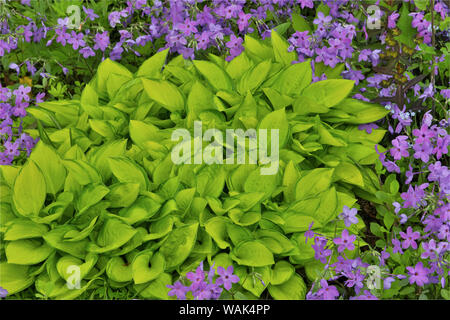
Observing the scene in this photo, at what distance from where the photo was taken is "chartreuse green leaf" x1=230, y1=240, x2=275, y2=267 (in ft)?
7.01

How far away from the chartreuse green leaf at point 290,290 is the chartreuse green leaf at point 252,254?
0.48 feet

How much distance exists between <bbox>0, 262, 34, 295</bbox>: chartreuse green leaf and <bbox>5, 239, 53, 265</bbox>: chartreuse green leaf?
2.4 inches

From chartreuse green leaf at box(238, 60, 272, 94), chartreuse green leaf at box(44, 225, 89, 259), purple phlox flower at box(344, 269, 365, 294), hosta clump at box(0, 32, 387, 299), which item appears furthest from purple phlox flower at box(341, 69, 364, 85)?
chartreuse green leaf at box(44, 225, 89, 259)

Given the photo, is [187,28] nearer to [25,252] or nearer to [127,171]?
[127,171]

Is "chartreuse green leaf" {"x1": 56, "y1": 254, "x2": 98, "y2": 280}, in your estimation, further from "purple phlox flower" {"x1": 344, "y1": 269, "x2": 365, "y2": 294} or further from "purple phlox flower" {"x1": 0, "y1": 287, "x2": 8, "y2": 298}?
"purple phlox flower" {"x1": 344, "y1": 269, "x2": 365, "y2": 294}

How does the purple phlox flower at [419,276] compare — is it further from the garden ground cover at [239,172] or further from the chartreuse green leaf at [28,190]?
the chartreuse green leaf at [28,190]

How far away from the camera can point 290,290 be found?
221 centimetres

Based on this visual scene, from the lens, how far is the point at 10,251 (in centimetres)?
217

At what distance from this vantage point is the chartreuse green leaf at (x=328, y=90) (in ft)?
8.71

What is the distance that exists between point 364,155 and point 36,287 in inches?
62.9

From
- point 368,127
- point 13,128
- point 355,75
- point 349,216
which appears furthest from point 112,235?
point 355,75

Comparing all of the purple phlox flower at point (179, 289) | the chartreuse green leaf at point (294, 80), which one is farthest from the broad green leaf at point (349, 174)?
the purple phlox flower at point (179, 289)

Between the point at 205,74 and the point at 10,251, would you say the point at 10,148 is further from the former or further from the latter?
the point at 205,74
